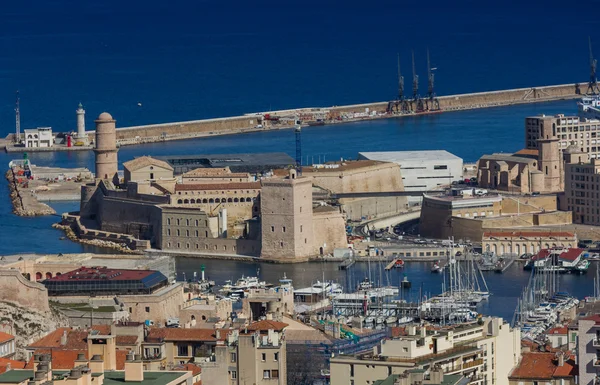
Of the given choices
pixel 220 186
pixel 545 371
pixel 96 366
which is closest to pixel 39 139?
pixel 220 186

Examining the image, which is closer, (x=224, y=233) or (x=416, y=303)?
(x=416, y=303)

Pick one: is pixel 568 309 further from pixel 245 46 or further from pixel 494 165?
pixel 245 46

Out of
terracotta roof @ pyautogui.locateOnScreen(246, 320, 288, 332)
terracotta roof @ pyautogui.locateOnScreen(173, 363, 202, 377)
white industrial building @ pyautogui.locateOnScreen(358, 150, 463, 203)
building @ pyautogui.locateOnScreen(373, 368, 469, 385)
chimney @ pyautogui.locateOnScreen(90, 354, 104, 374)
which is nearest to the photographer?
building @ pyautogui.locateOnScreen(373, 368, 469, 385)

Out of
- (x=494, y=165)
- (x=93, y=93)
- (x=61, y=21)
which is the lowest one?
(x=494, y=165)

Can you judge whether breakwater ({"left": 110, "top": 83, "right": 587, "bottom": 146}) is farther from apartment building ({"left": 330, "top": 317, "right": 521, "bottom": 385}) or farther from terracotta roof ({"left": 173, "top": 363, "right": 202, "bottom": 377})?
apartment building ({"left": 330, "top": 317, "right": 521, "bottom": 385})

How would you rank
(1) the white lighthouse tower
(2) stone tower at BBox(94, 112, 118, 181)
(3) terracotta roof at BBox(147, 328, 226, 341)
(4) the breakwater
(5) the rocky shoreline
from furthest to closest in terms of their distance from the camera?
(4) the breakwater, (1) the white lighthouse tower, (2) stone tower at BBox(94, 112, 118, 181), (5) the rocky shoreline, (3) terracotta roof at BBox(147, 328, 226, 341)

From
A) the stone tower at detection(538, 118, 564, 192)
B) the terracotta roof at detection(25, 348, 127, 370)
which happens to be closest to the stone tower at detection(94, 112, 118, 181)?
the stone tower at detection(538, 118, 564, 192)

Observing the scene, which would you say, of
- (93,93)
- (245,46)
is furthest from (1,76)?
(245,46)
